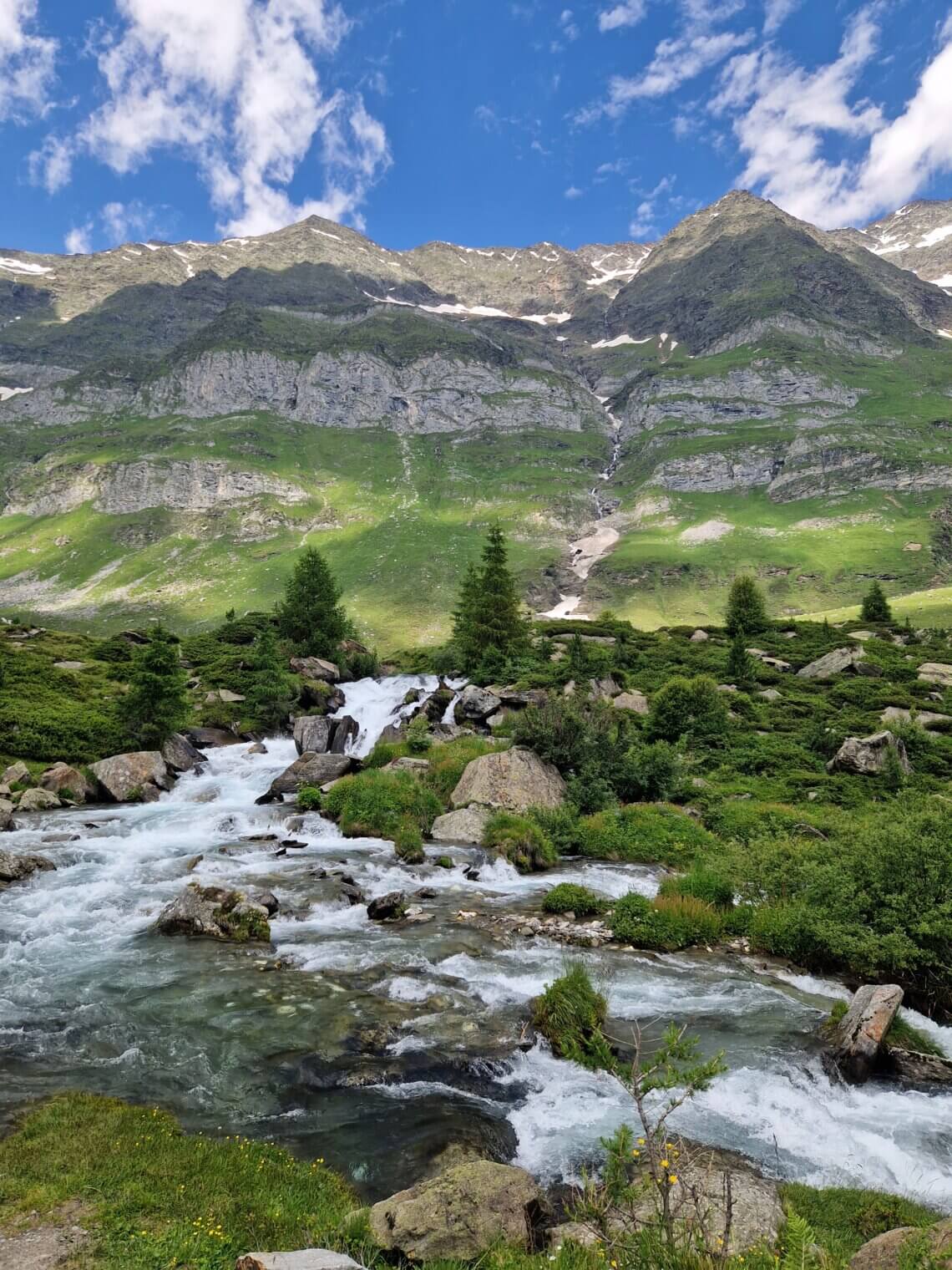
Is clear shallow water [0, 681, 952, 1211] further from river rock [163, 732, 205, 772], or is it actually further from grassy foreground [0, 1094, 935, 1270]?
river rock [163, 732, 205, 772]

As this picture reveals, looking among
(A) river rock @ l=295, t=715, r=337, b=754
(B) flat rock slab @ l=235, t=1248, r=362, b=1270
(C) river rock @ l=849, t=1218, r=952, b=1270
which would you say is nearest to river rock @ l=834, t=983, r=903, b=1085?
(C) river rock @ l=849, t=1218, r=952, b=1270

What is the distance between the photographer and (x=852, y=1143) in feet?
28.4

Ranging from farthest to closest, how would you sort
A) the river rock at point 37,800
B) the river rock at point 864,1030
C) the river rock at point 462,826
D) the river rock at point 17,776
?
the river rock at point 17,776 → the river rock at point 37,800 → the river rock at point 462,826 → the river rock at point 864,1030

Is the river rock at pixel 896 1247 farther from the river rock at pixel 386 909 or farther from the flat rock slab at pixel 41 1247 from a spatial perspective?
the river rock at pixel 386 909

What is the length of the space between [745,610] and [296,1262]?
5913 cm

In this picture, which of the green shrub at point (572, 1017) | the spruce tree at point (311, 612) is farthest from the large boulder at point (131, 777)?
the green shrub at point (572, 1017)

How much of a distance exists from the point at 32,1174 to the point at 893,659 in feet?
167

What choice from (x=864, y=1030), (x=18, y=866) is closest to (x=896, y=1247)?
(x=864, y=1030)

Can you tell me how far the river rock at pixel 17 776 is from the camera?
29.3 metres

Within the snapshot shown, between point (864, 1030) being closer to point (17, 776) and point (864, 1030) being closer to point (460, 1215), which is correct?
point (460, 1215)

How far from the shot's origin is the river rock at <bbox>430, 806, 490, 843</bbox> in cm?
2450

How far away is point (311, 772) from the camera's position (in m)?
32.2

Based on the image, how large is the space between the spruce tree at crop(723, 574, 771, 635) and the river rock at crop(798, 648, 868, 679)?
449 inches

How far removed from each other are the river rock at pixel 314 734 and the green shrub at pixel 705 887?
24.6 m
